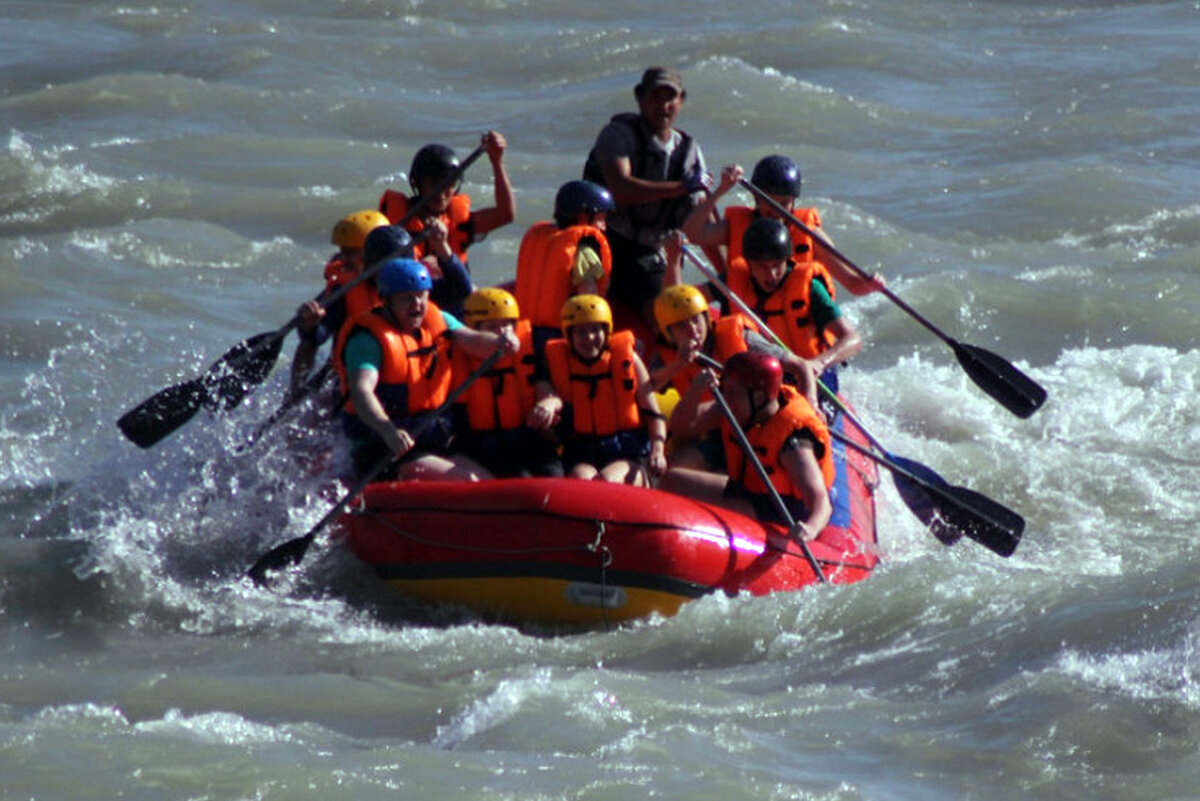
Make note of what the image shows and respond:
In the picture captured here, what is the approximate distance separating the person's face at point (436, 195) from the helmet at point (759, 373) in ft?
6.48

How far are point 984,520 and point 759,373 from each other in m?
1.48

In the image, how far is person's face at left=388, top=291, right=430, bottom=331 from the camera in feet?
28.5

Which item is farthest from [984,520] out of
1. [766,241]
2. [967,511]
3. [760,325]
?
[766,241]

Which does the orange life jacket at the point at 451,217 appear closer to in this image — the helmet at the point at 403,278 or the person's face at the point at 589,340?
the helmet at the point at 403,278

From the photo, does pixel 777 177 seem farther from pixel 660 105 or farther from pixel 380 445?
pixel 380 445

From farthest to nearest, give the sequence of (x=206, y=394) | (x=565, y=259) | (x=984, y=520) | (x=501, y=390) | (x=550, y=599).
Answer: (x=206, y=394)
(x=984, y=520)
(x=565, y=259)
(x=501, y=390)
(x=550, y=599)

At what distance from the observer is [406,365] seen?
28.6ft

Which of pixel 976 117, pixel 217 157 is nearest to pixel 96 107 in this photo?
pixel 217 157

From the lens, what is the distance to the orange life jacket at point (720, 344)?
29.9ft

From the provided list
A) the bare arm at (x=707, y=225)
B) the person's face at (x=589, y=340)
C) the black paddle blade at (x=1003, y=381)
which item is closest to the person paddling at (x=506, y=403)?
the person's face at (x=589, y=340)

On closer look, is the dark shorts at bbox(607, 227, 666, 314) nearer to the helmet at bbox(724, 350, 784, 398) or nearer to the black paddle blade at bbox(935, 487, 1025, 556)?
the helmet at bbox(724, 350, 784, 398)

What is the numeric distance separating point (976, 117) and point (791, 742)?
1258 cm

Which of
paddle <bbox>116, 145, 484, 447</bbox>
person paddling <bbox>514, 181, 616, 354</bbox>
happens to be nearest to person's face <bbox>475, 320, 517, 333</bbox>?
person paddling <bbox>514, 181, 616, 354</bbox>

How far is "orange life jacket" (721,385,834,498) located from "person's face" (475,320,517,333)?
958 millimetres
